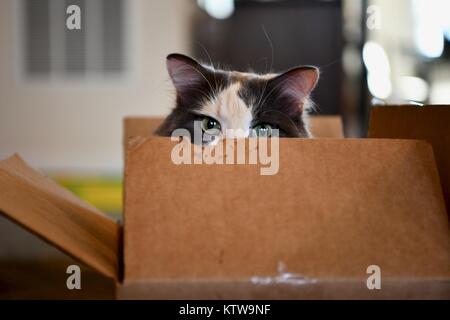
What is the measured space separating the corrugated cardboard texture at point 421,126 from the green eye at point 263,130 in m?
0.23

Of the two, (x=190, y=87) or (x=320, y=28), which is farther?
(x=320, y=28)

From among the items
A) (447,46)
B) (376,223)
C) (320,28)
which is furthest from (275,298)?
(320,28)

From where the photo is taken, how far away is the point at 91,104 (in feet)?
12.4

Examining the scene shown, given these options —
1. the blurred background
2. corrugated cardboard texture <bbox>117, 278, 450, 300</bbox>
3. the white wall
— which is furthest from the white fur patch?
the white wall

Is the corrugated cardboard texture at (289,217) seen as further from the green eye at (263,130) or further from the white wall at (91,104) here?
the white wall at (91,104)

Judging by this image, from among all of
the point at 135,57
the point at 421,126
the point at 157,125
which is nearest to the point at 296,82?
the point at 421,126

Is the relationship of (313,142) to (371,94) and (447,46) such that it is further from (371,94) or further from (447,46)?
(371,94)

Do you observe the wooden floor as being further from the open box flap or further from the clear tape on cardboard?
the clear tape on cardboard

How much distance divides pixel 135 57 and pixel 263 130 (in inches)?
110

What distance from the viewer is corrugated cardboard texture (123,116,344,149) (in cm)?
146

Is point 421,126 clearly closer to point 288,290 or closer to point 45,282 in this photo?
point 288,290

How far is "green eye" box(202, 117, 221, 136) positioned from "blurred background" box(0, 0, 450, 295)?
217 centimetres

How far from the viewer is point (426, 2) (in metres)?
3.08
